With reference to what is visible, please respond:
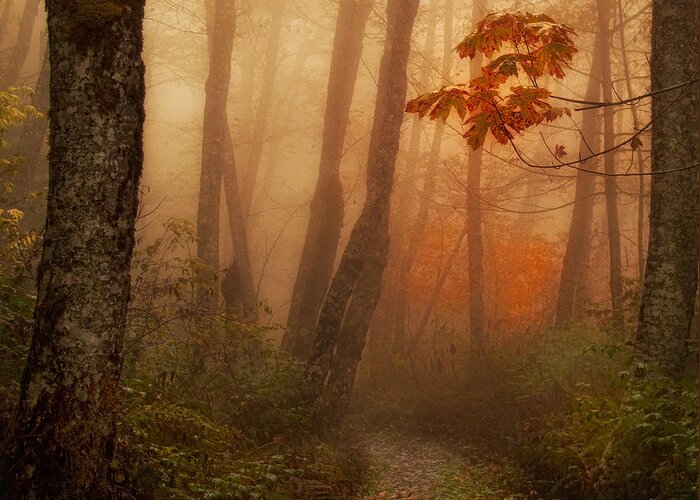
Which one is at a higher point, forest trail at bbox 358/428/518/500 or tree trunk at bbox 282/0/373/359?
tree trunk at bbox 282/0/373/359

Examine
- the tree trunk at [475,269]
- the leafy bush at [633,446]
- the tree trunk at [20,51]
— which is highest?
the tree trunk at [20,51]

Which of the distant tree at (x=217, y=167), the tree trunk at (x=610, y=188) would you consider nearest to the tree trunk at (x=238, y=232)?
the distant tree at (x=217, y=167)

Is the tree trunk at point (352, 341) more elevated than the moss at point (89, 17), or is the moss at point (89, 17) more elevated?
the moss at point (89, 17)

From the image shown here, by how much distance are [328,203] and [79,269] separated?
9.82 meters

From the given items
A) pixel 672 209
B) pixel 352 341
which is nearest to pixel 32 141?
pixel 352 341

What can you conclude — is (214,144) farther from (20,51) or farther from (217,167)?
(20,51)

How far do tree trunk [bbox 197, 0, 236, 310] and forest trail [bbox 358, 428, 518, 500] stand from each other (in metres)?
4.57

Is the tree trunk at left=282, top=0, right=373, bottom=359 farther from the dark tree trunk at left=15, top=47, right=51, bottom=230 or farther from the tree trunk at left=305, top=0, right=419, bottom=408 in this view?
the dark tree trunk at left=15, top=47, right=51, bottom=230

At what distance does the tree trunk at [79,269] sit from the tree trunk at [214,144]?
8036 millimetres

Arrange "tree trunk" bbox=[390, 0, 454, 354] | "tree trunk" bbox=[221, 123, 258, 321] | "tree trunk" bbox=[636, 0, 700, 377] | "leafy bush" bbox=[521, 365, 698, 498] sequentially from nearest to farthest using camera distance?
"leafy bush" bbox=[521, 365, 698, 498], "tree trunk" bbox=[636, 0, 700, 377], "tree trunk" bbox=[221, 123, 258, 321], "tree trunk" bbox=[390, 0, 454, 354]

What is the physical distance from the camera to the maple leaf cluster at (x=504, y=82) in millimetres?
4574

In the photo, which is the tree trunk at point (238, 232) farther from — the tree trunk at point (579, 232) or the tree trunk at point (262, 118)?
the tree trunk at point (579, 232)

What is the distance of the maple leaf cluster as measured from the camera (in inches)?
180

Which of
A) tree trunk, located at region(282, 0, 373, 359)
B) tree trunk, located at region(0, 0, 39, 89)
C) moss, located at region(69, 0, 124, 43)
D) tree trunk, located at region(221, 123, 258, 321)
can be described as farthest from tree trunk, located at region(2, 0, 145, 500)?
tree trunk, located at region(0, 0, 39, 89)
